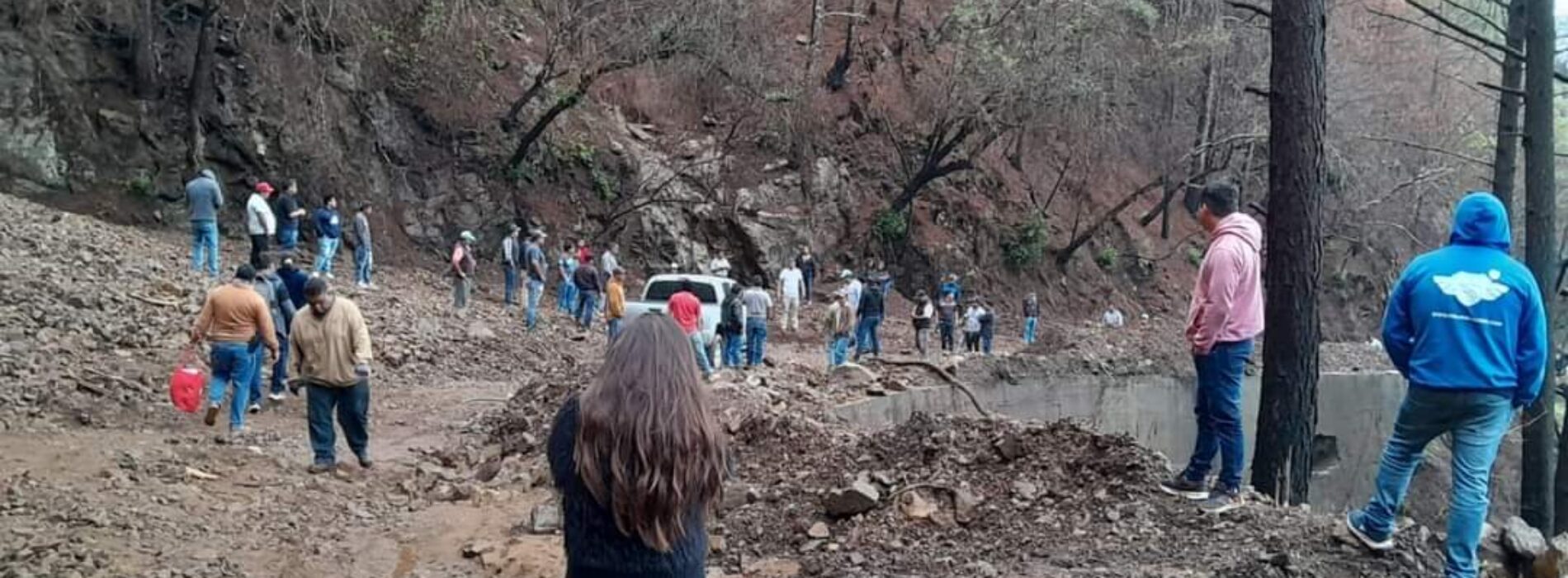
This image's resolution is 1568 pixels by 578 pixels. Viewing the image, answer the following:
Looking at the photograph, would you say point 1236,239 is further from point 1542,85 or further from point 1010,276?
point 1010,276

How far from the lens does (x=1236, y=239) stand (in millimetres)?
5793

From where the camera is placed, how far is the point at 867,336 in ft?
68.3

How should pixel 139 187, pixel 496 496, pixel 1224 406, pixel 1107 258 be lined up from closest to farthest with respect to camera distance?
1. pixel 1224 406
2. pixel 496 496
3. pixel 139 187
4. pixel 1107 258

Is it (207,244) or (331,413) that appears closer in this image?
(331,413)

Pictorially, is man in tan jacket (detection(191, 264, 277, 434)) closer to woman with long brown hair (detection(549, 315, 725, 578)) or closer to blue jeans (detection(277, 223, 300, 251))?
woman with long brown hair (detection(549, 315, 725, 578))

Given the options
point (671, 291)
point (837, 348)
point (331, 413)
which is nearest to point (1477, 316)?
point (331, 413)

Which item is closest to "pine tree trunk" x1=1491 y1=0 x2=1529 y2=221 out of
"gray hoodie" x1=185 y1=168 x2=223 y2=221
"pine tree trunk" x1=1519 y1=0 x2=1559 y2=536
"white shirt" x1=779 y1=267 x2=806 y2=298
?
"pine tree trunk" x1=1519 y1=0 x2=1559 y2=536

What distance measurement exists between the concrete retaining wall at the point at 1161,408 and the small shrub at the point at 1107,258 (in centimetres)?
1248

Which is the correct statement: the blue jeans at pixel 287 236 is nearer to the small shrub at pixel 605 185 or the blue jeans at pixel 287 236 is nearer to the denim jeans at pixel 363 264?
the denim jeans at pixel 363 264

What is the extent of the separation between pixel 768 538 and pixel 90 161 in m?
19.9

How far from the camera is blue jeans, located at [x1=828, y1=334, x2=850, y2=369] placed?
61.7 ft

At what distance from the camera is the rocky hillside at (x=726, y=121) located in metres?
21.6

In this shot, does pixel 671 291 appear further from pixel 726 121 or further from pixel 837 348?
pixel 726 121

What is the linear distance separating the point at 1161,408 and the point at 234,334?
53.3 feet
